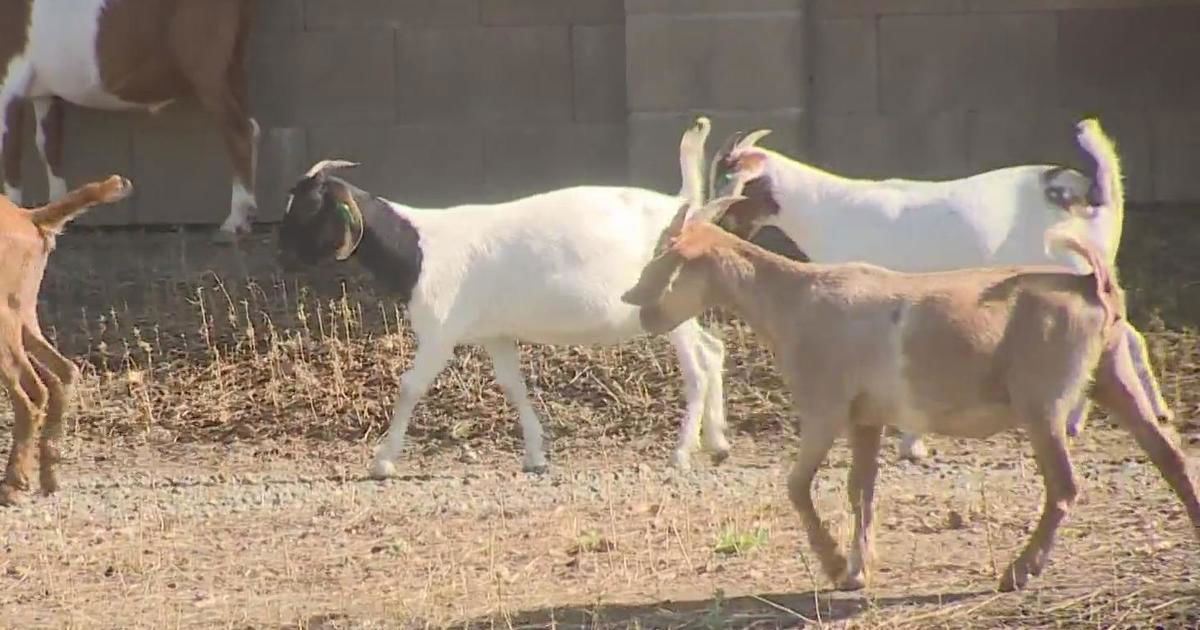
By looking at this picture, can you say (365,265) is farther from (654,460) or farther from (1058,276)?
(1058,276)

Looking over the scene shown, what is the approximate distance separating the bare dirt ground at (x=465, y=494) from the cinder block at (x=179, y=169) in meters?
0.28

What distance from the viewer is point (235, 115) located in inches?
459

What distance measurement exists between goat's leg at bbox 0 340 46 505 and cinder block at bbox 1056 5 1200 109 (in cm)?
566

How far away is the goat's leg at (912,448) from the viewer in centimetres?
843

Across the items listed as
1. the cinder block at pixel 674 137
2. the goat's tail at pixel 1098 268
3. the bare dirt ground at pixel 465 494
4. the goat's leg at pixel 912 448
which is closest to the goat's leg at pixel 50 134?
the bare dirt ground at pixel 465 494

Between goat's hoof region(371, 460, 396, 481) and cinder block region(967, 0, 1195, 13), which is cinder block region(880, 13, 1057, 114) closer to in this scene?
cinder block region(967, 0, 1195, 13)

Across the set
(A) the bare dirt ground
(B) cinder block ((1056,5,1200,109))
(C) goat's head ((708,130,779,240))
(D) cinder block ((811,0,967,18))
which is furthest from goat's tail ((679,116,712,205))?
(B) cinder block ((1056,5,1200,109))

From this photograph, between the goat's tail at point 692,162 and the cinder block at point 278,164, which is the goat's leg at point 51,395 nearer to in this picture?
the goat's tail at point 692,162

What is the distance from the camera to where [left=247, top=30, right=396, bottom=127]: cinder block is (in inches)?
470

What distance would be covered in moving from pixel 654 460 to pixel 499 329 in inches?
33.9

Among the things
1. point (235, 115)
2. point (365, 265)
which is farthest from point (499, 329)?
point (235, 115)

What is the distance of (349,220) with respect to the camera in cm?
852

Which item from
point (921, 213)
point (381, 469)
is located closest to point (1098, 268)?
point (921, 213)

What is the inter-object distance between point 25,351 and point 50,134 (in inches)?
149
